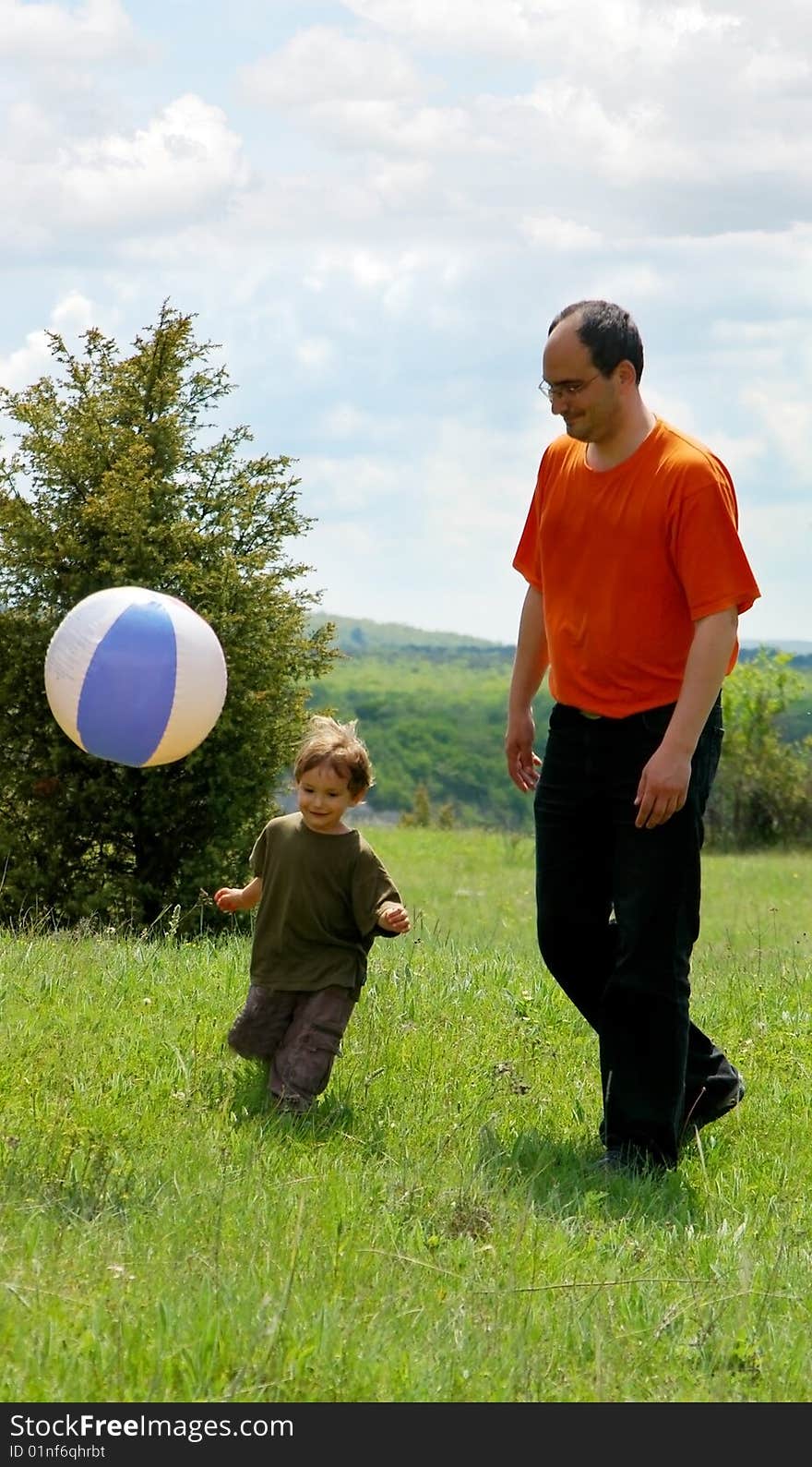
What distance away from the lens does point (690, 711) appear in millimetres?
4930

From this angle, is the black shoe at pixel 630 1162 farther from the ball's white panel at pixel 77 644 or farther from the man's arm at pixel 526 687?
the ball's white panel at pixel 77 644

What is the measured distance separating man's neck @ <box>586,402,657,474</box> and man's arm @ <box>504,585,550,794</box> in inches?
24.4

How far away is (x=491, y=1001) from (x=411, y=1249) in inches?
114

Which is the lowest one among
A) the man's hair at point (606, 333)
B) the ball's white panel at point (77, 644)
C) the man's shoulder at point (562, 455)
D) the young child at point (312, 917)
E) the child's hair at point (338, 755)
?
the young child at point (312, 917)

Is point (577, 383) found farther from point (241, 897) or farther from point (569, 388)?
point (241, 897)

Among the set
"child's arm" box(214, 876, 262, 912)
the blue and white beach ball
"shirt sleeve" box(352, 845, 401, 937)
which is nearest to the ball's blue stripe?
the blue and white beach ball

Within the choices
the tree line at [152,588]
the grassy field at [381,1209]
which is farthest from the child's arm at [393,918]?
the tree line at [152,588]

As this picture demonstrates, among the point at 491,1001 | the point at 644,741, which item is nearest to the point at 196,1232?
the point at 644,741

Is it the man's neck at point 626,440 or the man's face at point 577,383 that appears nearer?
the man's face at point 577,383

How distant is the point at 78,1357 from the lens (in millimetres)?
3330

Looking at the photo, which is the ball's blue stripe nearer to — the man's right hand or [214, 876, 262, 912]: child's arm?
[214, 876, 262, 912]: child's arm

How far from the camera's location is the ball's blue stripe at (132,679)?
585 cm

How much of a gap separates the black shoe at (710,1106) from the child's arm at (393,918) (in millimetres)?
1275

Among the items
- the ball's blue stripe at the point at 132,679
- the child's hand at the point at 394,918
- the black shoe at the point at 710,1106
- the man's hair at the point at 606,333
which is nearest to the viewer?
the man's hair at the point at 606,333
